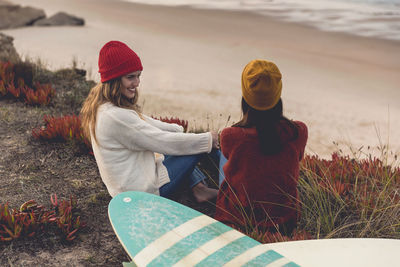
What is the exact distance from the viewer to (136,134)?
10.8ft

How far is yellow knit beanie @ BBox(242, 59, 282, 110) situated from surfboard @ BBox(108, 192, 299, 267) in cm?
90

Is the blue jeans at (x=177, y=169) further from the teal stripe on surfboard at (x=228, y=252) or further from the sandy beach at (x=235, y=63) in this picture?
the sandy beach at (x=235, y=63)

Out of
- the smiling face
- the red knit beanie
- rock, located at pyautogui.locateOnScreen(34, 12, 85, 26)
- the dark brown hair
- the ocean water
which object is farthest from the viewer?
the ocean water

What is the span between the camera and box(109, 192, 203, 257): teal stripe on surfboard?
287cm

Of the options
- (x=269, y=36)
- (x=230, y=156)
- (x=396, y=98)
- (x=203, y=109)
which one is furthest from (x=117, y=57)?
(x=269, y=36)

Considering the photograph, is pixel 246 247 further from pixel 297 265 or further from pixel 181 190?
pixel 181 190

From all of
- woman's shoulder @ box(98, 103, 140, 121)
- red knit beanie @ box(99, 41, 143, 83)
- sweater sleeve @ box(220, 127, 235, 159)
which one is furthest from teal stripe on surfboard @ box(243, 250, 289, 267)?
red knit beanie @ box(99, 41, 143, 83)

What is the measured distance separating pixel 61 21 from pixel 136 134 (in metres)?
12.2

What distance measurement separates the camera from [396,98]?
831 centimetres

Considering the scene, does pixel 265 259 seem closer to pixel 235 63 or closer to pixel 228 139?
pixel 228 139

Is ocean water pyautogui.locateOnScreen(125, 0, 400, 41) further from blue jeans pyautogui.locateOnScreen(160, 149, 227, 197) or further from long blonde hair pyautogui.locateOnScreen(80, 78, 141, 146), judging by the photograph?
long blonde hair pyautogui.locateOnScreen(80, 78, 141, 146)

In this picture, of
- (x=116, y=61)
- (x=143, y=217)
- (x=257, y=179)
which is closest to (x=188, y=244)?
(x=143, y=217)

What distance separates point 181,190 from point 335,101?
15.6ft

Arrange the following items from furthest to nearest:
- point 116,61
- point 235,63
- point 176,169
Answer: point 235,63, point 176,169, point 116,61
